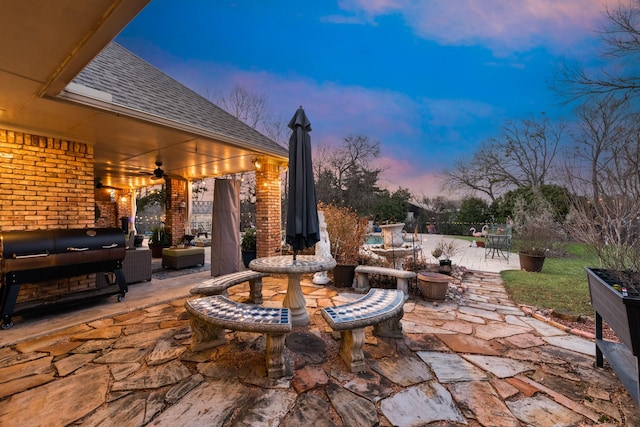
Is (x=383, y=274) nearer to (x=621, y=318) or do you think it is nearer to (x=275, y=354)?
(x=275, y=354)

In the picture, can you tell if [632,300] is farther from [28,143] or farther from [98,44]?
[28,143]

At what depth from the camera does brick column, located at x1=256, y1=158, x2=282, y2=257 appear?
21.5 ft

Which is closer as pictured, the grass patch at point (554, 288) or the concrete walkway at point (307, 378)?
the concrete walkway at point (307, 378)

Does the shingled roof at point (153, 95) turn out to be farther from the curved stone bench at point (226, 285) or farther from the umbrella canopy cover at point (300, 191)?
the curved stone bench at point (226, 285)

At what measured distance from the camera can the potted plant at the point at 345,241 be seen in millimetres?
4949

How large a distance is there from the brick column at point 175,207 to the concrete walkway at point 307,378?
5.40 m

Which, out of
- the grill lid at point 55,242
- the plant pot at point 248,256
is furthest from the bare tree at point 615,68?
the grill lid at point 55,242

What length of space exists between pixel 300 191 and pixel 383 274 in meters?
2.05

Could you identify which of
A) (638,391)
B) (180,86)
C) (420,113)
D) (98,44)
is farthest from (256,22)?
(638,391)

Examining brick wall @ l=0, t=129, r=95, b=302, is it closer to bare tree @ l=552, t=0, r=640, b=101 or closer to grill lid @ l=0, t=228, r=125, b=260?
grill lid @ l=0, t=228, r=125, b=260

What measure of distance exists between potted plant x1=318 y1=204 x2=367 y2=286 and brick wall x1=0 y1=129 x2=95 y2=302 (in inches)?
171

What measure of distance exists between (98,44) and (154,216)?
1710 centimetres

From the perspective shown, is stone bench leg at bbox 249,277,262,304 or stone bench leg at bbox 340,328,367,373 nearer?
stone bench leg at bbox 340,328,367,373

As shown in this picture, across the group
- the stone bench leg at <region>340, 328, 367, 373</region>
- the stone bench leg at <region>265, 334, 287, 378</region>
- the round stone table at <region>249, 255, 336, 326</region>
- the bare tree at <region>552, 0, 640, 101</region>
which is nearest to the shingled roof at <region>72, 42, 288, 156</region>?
the round stone table at <region>249, 255, 336, 326</region>
